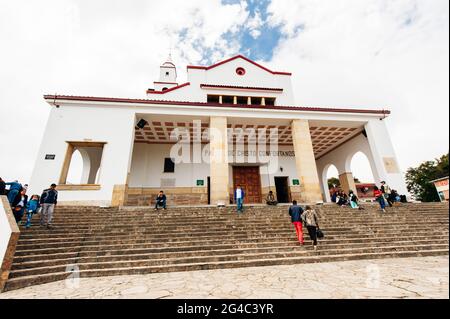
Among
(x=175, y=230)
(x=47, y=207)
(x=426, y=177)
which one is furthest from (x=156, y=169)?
(x=426, y=177)

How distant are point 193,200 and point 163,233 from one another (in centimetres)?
802

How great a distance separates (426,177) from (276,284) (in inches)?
1585

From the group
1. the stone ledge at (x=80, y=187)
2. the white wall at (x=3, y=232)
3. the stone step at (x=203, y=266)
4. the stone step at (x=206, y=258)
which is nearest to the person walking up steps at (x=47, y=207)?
the white wall at (x=3, y=232)

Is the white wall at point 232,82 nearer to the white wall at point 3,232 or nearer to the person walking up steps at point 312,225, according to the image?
the person walking up steps at point 312,225

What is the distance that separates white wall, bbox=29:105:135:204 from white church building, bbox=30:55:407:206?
5 cm

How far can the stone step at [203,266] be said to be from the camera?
166 inches

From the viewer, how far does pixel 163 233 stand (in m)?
6.78

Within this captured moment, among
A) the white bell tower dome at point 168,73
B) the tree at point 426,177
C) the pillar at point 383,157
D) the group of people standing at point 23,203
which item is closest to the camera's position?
the group of people standing at point 23,203

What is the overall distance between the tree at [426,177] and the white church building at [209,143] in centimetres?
2303

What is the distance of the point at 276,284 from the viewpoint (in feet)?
12.1

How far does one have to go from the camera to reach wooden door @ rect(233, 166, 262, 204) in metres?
16.1

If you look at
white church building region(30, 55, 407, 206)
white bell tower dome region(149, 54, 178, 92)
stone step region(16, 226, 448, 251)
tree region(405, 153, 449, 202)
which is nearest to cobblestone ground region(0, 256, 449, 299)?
stone step region(16, 226, 448, 251)

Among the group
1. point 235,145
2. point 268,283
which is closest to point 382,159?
point 235,145

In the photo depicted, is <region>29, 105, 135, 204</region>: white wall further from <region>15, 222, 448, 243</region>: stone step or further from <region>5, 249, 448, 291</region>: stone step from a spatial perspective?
<region>5, 249, 448, 291</region>: stone step
